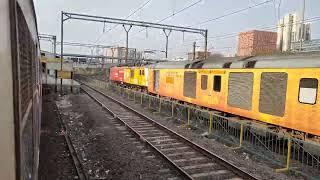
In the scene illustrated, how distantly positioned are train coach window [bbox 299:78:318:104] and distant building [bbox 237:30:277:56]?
21.4 meters

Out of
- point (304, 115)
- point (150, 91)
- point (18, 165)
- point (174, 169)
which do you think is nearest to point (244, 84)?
point (304, 115)

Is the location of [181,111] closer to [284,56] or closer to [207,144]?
[207,144]

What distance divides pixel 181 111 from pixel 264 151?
7.32m

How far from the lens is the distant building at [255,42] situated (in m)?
32.1

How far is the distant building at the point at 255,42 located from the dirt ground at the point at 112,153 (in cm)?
2008

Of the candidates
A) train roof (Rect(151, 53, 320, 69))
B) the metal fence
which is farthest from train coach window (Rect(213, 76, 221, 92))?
the metal fence

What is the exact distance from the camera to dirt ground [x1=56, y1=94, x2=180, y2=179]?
29.4 ft

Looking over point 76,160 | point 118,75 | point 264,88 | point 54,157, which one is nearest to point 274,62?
point 264,88

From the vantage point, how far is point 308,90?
9734mm

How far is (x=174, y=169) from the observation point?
30.0 feet

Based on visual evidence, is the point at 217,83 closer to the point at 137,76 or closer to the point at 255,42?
the point at 255,42

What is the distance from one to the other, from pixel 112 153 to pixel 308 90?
21.9ft

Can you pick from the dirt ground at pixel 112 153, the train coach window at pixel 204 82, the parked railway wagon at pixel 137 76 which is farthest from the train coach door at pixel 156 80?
the dirt ground at pixel 112 153

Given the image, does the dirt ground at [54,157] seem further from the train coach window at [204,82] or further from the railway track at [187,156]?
the train coach window at [204,82]
